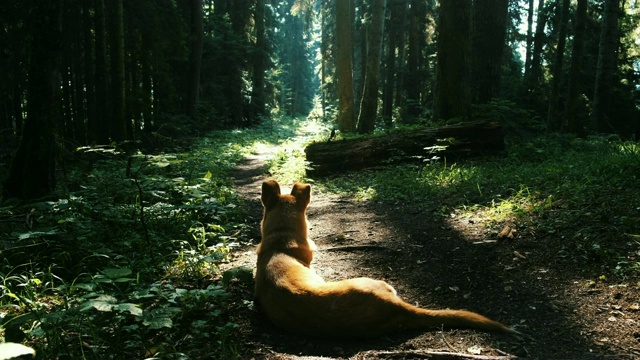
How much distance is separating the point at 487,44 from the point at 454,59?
1.72m

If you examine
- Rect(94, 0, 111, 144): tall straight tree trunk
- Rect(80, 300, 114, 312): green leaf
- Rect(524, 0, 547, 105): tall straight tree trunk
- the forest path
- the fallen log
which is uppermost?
Rect(524, 0, 547, 105): tall straight tree trunk

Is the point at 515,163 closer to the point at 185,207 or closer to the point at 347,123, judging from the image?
the point at 185,207

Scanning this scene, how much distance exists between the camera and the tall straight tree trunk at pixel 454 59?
1132 cm

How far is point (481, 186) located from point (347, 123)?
12548 mm

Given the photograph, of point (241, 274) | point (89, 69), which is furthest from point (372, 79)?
point (241, 274)

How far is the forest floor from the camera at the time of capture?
310cm

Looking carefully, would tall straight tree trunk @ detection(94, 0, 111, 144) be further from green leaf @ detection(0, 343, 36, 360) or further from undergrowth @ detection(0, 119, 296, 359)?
green leaf @ detection(0, 343, 36, 360)

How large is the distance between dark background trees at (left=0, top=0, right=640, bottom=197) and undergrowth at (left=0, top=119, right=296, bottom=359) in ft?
3.80

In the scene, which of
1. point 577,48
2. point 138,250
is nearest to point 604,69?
point 577,48

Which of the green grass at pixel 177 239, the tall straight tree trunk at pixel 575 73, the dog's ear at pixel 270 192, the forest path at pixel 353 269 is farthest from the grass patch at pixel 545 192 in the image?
the tall straight tree trunk at pixel 575 73

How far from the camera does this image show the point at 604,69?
1355cm

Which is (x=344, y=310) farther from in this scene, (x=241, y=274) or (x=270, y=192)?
(x=270, y=192)

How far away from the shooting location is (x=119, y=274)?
3.00 meters

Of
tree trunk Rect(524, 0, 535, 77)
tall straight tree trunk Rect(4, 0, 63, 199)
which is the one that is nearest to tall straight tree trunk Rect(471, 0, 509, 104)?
tall straight tree trunk Rect(4, 0, 63, 199)
